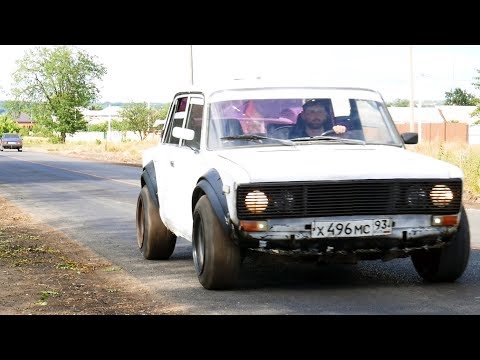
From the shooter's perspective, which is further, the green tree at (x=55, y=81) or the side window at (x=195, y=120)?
the green tree at (x=55, y=81)

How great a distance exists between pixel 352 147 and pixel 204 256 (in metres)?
1.69

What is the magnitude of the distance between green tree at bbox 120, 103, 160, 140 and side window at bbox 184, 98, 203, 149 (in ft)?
318

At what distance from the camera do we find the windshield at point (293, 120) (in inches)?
360

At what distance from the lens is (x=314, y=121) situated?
9273mm

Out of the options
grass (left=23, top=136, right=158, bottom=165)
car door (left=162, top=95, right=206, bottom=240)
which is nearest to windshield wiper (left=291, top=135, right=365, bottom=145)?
car door (left=162, top=95, right=206, bottom=240)

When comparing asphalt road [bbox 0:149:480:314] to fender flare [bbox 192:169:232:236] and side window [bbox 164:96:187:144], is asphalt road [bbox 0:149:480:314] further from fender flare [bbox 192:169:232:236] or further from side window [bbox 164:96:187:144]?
side window [bbox 164:96:187:144]

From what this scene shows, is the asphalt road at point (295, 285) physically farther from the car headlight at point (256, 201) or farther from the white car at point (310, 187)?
the car headlight at point (256, 201)

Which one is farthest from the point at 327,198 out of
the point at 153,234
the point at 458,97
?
the point at 458,97

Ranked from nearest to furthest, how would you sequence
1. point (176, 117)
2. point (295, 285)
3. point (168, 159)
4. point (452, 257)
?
1. point (452, 257)
2. point (295, 285)
3. point (168, 159)
4. point (176, 117)

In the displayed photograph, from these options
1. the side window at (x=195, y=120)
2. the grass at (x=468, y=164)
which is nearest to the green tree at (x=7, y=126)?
the grass at (x=468, y=164)

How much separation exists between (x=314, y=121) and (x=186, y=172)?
1275mm

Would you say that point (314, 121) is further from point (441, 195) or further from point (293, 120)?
point (441, 195)

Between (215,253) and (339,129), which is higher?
(339,129)
